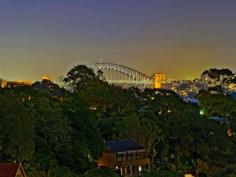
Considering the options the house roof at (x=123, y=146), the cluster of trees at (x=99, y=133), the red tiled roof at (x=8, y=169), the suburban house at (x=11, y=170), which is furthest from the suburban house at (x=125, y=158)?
the red tiled roof at (x=8, y=169)

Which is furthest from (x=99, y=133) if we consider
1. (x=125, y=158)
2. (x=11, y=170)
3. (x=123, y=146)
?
(x=11, y=170)

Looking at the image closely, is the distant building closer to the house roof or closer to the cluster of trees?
the cluster of trees

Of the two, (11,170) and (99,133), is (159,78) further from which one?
(11,170)

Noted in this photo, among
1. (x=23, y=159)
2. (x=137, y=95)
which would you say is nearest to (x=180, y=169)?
(x=23, y=159)

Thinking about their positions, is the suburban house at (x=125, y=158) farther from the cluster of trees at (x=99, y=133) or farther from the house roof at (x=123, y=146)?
the cluster of trees at (x=99, y=133)

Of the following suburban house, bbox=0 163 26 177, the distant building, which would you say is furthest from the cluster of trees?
the distant building

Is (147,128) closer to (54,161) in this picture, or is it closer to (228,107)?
(54,161)
